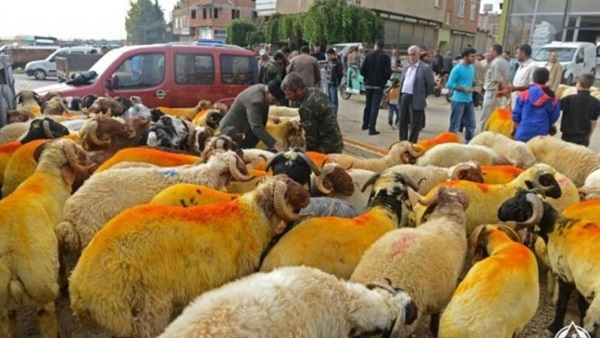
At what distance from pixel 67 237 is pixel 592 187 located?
5.49m

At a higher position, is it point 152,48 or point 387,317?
point 152,48

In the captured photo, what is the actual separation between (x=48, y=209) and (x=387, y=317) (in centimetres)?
291

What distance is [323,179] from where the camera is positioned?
4.85 m

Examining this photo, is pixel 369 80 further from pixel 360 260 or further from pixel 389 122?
pixel 360 260

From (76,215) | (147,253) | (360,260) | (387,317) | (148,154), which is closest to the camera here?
(387,317)

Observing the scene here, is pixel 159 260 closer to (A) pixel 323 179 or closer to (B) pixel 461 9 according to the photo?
(A) pixel 323 179

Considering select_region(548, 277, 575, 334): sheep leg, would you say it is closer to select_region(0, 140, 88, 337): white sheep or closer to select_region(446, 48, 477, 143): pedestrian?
select_region(0, 140, 88, 337): white sheep

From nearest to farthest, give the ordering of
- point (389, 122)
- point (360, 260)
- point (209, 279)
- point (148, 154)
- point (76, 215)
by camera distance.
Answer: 1. point (209, 279)
2. point (360, 260)
3. point (76, 215)
4. point (148, 154)
5. point (389, 122)

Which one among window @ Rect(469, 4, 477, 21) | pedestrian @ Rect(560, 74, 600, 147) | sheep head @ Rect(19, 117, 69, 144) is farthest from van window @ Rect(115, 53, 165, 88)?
window @ Rect(469, 4, 477, 21)

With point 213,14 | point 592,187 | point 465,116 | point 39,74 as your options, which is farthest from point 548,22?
point 213,14

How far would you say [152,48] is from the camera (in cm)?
964

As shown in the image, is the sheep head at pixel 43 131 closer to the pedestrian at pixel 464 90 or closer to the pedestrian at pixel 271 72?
the pedestrian at pixel 271 72

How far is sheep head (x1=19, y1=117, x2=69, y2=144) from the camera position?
586 centimetres

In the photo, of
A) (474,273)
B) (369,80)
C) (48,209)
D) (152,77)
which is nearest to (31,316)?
(48,209)
